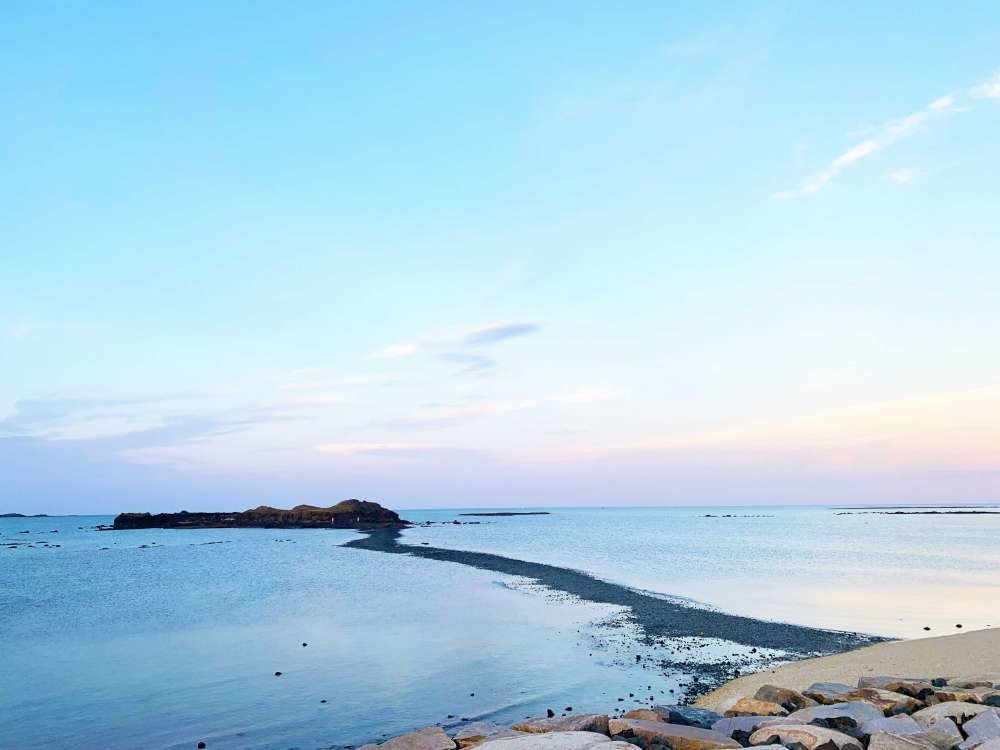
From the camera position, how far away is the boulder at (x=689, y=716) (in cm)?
1016

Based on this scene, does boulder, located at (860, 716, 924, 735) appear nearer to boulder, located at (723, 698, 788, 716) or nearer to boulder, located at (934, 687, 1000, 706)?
boulder, located at (723, 698, 788, 716)

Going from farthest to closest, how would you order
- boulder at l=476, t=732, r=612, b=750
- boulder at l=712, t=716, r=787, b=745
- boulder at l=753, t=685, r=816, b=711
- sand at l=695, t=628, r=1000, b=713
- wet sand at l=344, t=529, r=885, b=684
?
wet sand at l=344, t=529, r=885, b=684 → sand at l=695, t=628, r=1000, b=713 → boulder at l=753, t=685, r=816, b=711 → boulder at l=712, t=716, r=787, b=745 → boulder at l=476, t=732, r=612, b=750

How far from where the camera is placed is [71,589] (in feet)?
128

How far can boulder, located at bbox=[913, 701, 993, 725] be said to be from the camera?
10164 millimetres

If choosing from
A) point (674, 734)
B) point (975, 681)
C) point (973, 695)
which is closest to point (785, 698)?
point (973, 695)

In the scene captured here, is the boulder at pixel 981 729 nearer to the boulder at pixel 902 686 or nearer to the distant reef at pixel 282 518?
the boulder at pixel 902 686

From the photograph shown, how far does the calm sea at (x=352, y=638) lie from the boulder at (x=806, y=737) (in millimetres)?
5245

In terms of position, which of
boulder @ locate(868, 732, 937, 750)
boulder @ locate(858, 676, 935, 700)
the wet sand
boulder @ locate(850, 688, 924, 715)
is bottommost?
the wet sand

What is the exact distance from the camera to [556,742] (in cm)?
812

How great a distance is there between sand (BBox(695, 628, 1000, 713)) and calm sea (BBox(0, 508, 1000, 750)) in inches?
65.2

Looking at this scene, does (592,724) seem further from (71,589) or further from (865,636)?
(71,589)

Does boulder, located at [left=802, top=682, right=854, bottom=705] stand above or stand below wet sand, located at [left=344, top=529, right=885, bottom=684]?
above

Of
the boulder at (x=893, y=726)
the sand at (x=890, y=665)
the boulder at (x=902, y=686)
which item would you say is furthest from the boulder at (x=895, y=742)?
the sand at (x=890, y=665)

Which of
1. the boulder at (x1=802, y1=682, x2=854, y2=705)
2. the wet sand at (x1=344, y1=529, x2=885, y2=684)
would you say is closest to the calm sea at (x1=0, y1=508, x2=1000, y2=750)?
the wet sand at (x1=344, y1=529, x2=885, y2=684)
